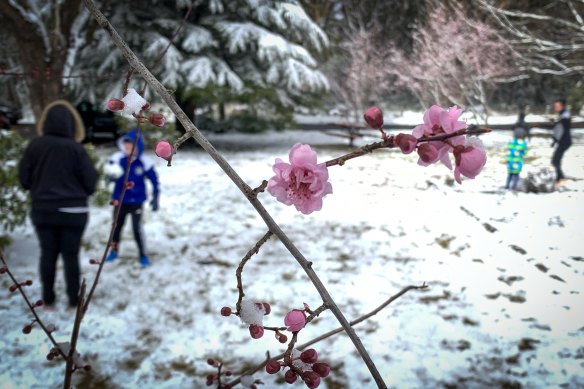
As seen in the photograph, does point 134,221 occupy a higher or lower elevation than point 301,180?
lower

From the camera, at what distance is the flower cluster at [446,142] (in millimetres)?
499

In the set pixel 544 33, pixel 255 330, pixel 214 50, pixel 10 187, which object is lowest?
pixel 10 187

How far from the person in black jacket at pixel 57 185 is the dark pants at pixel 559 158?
299 centimetres

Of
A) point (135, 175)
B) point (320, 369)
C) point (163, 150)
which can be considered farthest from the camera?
point (135, 175)

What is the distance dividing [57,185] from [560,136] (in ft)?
9.97

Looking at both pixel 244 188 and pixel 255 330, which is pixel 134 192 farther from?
pixel 244 188

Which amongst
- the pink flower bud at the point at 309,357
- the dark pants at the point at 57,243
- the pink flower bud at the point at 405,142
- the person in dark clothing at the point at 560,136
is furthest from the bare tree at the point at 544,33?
the dark pants at the point at 57,243

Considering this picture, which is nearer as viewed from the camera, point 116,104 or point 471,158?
point 471,158

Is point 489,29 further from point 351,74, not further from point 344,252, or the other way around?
point 351,74

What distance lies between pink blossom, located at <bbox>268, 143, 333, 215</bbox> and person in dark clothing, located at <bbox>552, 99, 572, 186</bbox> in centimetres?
85

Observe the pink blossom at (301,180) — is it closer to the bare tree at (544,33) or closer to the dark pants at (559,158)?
the dark pants at (559,158)

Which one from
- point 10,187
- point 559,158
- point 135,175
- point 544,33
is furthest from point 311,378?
point 10,187

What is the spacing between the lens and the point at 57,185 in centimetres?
285

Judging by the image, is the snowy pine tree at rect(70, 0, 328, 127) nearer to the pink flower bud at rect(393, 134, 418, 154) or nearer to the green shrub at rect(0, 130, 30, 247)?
the green shrub at rect(0, 130, 30, 247)
